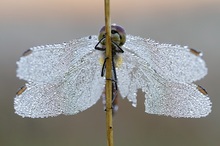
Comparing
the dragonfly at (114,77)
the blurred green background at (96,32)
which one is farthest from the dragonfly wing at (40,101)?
the blurred green background at (96,32)

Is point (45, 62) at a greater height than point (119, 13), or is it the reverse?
point (119, 13)

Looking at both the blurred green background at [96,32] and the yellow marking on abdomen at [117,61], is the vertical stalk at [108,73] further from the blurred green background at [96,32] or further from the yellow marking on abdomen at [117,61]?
the blurred green background at [96,32]

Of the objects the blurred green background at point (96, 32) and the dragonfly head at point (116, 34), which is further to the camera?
the blurred green background at point (96, 32)

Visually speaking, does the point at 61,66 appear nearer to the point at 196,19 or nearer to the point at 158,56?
the point at 158,56

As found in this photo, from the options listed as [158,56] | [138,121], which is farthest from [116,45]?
[138,121]

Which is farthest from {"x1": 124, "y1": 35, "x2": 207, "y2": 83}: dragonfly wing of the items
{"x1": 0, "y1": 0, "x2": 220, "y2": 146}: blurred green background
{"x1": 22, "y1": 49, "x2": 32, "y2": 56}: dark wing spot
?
{"x1": 0, "y1": 0, "x2": 220, "y2": 146}: blurred green background

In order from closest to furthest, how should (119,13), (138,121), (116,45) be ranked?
(116,45), (138,121), (119,13)

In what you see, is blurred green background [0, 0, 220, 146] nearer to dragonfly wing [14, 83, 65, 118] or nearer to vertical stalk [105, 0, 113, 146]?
dragonfly wing [14, 83, 65, 118]
